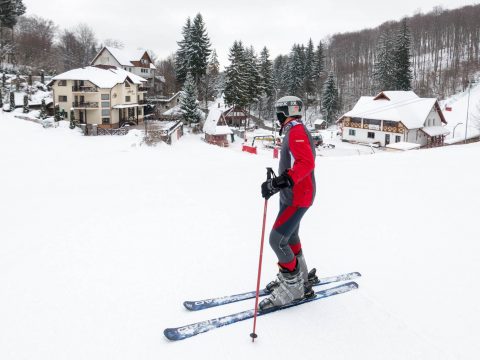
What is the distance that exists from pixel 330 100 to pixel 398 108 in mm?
18490

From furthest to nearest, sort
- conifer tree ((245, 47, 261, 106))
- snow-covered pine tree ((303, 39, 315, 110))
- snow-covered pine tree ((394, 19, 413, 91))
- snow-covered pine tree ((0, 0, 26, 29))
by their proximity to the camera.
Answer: snow-covered pine tree ((303, 39, 315, 110)), snow-covered pine tree ((394, 19, 413, 91)), conifer tree ((245, 47, 261, 106)), snow-covered pine tree ((0, 0, 26, 29))

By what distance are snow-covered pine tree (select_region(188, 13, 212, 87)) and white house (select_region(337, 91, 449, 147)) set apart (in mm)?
22686

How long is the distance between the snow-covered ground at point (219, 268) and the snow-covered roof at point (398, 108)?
1516 inches

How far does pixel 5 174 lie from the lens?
10625 mm

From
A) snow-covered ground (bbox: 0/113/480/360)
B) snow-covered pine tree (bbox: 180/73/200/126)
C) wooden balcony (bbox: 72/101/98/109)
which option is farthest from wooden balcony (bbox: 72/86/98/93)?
snow-covered ground (bbox: 0/113/480/360)

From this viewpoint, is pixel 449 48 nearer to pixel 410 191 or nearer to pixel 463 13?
pixel 463 13

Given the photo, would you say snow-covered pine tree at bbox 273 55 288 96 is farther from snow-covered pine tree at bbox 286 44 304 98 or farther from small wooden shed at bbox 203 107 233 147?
small wooden shed at bbox 203 107 233 147

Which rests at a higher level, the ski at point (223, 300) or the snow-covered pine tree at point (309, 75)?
the snow-covered pine tree at point (309, 75)

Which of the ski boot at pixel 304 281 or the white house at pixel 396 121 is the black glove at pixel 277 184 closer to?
the ski boot at pixel 304 281

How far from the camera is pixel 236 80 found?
51062 mm

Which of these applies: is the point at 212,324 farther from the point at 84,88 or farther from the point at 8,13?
the point at 8,13

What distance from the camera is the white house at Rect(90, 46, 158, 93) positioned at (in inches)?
2279

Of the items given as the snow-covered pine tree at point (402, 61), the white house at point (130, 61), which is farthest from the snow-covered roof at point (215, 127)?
the snow-covered pine tree at point (402, 61)

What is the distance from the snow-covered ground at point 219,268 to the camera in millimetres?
3000
